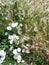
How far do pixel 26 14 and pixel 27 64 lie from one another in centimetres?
62

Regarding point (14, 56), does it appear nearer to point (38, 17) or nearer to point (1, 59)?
point (1, 59)

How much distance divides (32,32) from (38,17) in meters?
0.22

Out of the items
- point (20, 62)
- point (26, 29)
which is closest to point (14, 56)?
point (20, 62)

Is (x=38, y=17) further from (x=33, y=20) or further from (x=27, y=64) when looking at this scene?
(x=27, y=64)

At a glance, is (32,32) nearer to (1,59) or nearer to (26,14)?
(26,14)

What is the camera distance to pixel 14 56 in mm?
3271

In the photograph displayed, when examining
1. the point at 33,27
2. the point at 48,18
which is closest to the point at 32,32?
the point at 33,27

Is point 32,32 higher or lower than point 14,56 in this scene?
higher

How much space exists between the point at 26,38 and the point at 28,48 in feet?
0.40

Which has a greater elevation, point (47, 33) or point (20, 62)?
point (47, 33)

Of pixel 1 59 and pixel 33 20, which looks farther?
pixel 33 20

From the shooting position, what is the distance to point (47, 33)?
11.3ft

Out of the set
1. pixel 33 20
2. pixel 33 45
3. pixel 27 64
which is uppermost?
pixel 33 20

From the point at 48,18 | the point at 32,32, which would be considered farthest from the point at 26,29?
the point at 48,18
